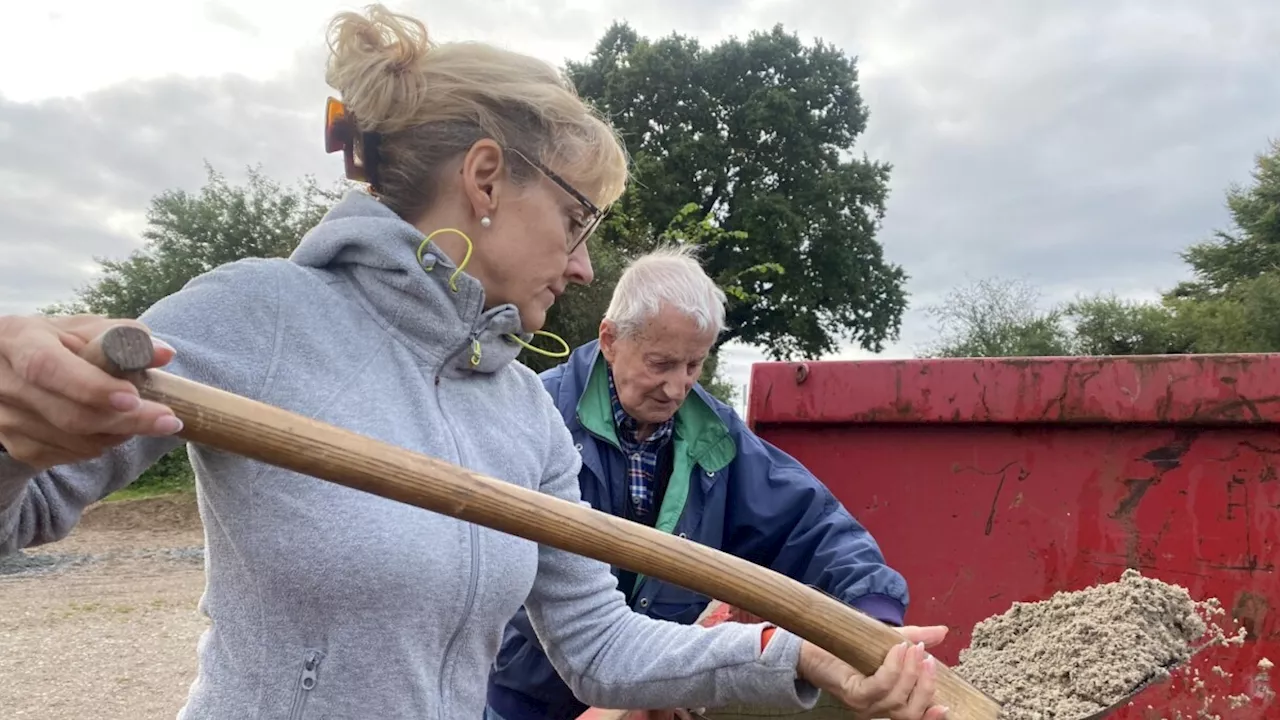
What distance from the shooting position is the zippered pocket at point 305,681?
3.79ft

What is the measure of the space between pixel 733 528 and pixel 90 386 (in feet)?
6.13

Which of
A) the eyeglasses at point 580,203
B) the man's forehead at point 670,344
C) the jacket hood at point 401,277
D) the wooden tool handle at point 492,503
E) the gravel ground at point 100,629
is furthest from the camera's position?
the gravel ground at point 100,629

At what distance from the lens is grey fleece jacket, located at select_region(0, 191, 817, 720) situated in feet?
3.77

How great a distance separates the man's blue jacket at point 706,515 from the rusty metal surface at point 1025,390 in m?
0.48

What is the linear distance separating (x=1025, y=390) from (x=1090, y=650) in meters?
1.11

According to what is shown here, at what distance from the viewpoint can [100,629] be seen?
727cm

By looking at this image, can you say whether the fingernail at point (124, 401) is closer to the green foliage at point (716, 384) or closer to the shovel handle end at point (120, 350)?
the shovel handle end at point (120, 350)

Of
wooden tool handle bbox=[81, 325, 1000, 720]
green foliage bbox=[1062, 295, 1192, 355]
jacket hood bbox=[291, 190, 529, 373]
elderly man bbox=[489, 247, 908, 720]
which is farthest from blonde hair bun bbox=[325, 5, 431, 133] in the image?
green foliage bbox=[1062, 295, 1192, 355]

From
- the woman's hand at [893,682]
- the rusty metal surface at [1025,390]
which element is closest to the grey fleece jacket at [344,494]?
the woman's hand at [893,682]

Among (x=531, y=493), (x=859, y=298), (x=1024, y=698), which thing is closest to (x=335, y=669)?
(x=531, y=493)

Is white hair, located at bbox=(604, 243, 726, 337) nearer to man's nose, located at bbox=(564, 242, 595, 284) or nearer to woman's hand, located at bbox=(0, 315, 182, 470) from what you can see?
man's nose, located at bbox=(564, 242, 595, 284)

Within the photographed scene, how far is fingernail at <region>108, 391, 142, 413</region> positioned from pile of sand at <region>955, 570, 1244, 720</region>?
146cm

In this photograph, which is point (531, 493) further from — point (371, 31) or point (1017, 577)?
Result: point (1017, 577)

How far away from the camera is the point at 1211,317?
2100 cm
